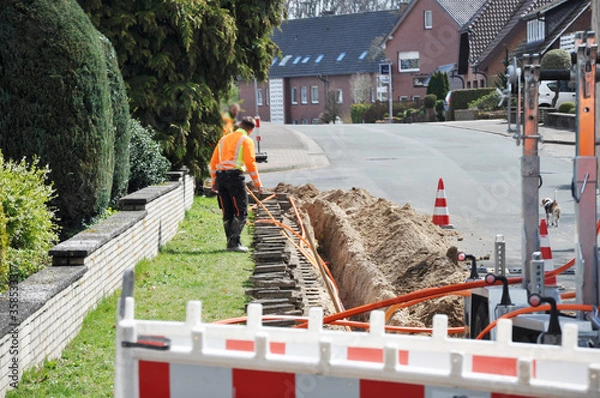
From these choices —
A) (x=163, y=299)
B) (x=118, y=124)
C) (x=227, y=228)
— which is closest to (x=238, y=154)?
(x=227, y=228)

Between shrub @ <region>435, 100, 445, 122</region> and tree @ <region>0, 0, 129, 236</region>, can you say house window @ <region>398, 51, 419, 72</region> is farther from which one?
tree @ <region>0, 0, 129, 236</region>

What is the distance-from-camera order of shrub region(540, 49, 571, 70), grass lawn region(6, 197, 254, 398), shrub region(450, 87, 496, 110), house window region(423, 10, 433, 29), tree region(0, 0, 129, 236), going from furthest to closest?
house window region(423, 10, 433, 29) < shrub region(450, 87, 496, 110) < shrub region(540, 49, 571, 70) < tree region(0, 0, 129, 236) < grass lawn region(6, 197, 254, 398)

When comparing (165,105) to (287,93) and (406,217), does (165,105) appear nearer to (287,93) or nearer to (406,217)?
(406,217)

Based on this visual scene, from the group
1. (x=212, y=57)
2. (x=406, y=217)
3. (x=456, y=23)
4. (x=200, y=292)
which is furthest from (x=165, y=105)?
(x=456, y=23)

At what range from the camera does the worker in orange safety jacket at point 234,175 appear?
1252 cm

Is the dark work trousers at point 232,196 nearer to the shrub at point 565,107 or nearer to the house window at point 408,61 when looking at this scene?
the shrub at point 565,107

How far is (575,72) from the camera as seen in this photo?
476 cm

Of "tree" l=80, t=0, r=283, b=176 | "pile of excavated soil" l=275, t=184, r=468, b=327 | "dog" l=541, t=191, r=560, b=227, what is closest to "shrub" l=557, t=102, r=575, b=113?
"pile of excavated soil" l=275, t=184, r=468, b=327

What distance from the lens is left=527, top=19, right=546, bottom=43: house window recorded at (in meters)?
52.5

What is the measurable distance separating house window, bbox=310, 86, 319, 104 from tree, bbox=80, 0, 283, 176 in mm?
60679

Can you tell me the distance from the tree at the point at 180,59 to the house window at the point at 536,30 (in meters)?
38.1

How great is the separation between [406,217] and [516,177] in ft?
29.3

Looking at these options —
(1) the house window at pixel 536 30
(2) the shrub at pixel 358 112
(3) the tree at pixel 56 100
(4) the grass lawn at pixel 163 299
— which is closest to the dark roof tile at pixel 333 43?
(2) the shrub at pixel 358 112

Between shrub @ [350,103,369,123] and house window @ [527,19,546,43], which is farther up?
house window @ [527,19,546,43]
